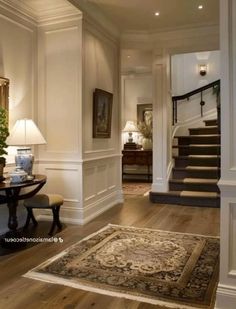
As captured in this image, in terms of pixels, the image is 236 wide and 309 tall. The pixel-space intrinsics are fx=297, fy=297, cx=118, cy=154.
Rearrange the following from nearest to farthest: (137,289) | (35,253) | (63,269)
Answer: (137,289)
(63,269)
(35,253)

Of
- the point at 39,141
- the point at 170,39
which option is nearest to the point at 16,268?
the point at 39,141

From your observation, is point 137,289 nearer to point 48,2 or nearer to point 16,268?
point 16,268

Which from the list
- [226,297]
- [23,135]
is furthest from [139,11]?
[226,297]

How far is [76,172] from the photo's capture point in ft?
14.1

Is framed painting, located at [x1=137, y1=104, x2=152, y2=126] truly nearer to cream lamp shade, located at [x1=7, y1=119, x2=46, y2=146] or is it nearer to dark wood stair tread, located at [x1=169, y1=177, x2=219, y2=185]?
dark wood stair tread, located at [x1=169, y1=177, x2=219, y2=185]

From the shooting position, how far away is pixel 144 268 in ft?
9.14

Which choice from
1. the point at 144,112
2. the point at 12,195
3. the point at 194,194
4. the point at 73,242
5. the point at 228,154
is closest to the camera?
the point at 228,154

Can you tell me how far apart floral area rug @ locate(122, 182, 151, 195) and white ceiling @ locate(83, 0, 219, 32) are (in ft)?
10.9

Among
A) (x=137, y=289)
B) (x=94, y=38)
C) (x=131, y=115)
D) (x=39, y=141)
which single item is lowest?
(x=137, y=289)

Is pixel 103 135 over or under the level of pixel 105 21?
under

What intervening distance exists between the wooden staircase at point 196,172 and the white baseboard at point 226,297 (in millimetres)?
3278

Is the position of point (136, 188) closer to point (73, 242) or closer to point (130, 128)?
point (130, 128)

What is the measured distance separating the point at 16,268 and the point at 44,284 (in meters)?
0.46

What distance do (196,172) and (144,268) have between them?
11.8ft
